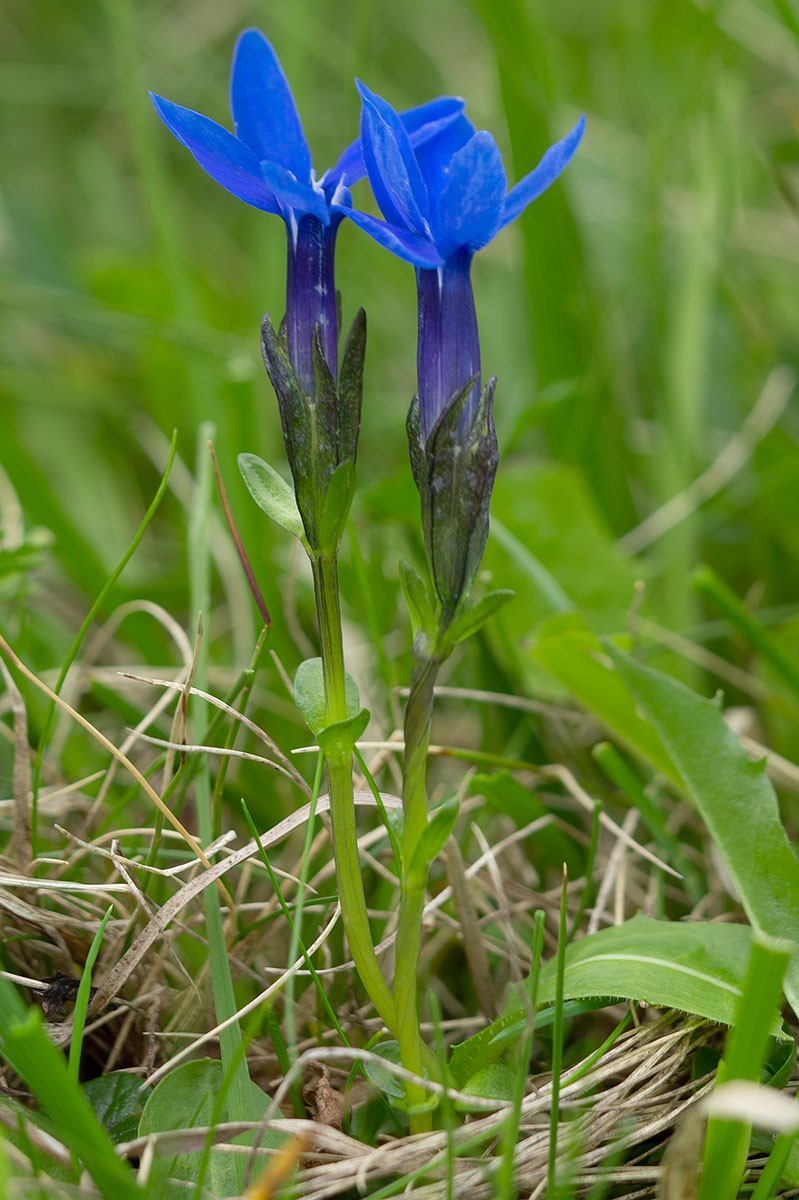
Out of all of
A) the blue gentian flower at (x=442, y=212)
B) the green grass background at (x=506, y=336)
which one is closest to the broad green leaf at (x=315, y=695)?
the blue gentian flower at (x=442, y=212)

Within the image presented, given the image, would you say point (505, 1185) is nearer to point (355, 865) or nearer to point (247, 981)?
point (355, 865)

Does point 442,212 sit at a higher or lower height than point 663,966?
higher

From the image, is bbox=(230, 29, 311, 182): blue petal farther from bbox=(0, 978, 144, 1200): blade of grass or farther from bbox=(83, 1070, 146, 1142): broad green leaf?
bbox=(83, 1070, 146, 1142): broad green leaf

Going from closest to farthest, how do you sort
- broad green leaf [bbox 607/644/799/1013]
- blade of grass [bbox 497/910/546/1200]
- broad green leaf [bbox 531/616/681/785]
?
blade of grass [bbox 497/910/546/1200] → broad green leaf [bbox 607/644/799/1013] → broad green leaf [bbox 531/616/681/785]

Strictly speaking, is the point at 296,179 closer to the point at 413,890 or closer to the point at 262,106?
the point at 262,106

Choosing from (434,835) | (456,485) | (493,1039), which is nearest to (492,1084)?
(493,1039)

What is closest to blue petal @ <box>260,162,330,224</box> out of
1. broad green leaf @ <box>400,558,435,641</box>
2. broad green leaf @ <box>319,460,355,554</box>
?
A: broad green leaf @ <box>319,460,355,554</box>

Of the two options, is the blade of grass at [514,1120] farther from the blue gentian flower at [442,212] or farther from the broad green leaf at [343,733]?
the blue gentian flower at [442,212]

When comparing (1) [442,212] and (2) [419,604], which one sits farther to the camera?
(2) [419,604]
